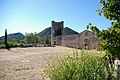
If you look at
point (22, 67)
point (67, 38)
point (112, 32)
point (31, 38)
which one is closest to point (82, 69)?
point (112, 32)

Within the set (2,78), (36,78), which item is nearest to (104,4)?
(36,78)

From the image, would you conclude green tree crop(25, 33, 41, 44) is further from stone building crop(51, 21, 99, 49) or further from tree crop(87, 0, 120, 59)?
tree crop(87, 0, 120, 59)

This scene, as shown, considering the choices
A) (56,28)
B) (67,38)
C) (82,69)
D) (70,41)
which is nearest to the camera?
(82,69)

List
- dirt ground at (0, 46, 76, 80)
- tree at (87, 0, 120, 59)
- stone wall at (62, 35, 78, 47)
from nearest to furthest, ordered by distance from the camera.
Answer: tree at (87, 0, 120, 59)
dirt ground at (0, 46, 76, 80)
stone wall at (62, 35, 78, 47)

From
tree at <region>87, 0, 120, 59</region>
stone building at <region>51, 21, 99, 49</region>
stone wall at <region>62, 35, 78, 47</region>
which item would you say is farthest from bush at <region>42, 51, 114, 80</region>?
stone wall at <region>62, 35, 78, 47</region>

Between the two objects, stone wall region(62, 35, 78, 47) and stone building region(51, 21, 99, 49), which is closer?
stone building region(51, 21, 99, 49)

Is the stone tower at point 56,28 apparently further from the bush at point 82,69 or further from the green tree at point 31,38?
the bush at point 82,69

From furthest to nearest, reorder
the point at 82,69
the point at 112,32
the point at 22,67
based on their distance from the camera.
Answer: the point at 22,67 → the point at 112,32 → the point at 82,69

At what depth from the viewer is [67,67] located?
389cm

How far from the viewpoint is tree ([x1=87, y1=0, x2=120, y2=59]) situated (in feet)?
13.7

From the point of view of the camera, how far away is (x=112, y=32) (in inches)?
166

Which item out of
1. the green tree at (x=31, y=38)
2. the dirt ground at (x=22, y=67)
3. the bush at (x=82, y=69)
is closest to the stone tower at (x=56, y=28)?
the green tree at (x=31, y=38)

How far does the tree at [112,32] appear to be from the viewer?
4164 mm

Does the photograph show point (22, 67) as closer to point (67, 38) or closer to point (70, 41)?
point (70, 41)
